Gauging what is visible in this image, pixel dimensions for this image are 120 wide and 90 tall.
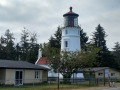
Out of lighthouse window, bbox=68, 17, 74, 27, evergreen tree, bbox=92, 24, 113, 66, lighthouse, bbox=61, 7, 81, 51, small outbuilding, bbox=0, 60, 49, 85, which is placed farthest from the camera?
evergreen tree, bbox=92, 24, 113, 66

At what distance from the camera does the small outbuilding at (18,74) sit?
36938 mm

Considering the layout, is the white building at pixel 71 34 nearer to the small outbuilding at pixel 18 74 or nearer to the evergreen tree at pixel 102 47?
Result: the small outbuilding at pixel 18 74

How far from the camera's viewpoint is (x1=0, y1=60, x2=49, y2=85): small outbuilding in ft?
121

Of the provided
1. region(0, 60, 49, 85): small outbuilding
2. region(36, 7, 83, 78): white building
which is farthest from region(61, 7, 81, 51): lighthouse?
region(0, 60, 49, 85): small outbuilding

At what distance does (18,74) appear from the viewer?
3903 cm

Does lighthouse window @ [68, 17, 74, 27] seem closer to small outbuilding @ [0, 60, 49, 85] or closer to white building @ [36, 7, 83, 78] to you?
white building @ [36, 7, 83, 78]

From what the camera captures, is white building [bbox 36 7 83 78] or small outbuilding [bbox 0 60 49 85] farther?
white building [bbox 36 7 83 78]

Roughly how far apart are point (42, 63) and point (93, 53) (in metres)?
23.0

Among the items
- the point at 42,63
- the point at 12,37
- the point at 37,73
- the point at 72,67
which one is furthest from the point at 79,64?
the point at 12,37

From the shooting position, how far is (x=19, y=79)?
124ft

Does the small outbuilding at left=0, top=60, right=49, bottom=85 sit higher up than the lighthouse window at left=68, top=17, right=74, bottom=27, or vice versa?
the lighthouse window at left=68, top=17, right=74, bottom=27

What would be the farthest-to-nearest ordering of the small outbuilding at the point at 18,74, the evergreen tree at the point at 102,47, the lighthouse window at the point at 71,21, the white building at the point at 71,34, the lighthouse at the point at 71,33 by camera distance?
the evergreen tree at the point at 102,47, the lighthouse at the point at 71,33, the white building at the point at 71,34, the lighthouse window at the point at 71,21, the small outbuilding at the point at 18,74

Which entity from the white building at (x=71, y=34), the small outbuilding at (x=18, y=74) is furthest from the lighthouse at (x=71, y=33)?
the small outbuilding at (x=18, y=74)

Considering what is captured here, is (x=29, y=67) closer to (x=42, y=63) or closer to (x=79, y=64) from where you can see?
(x=79, y=64)
